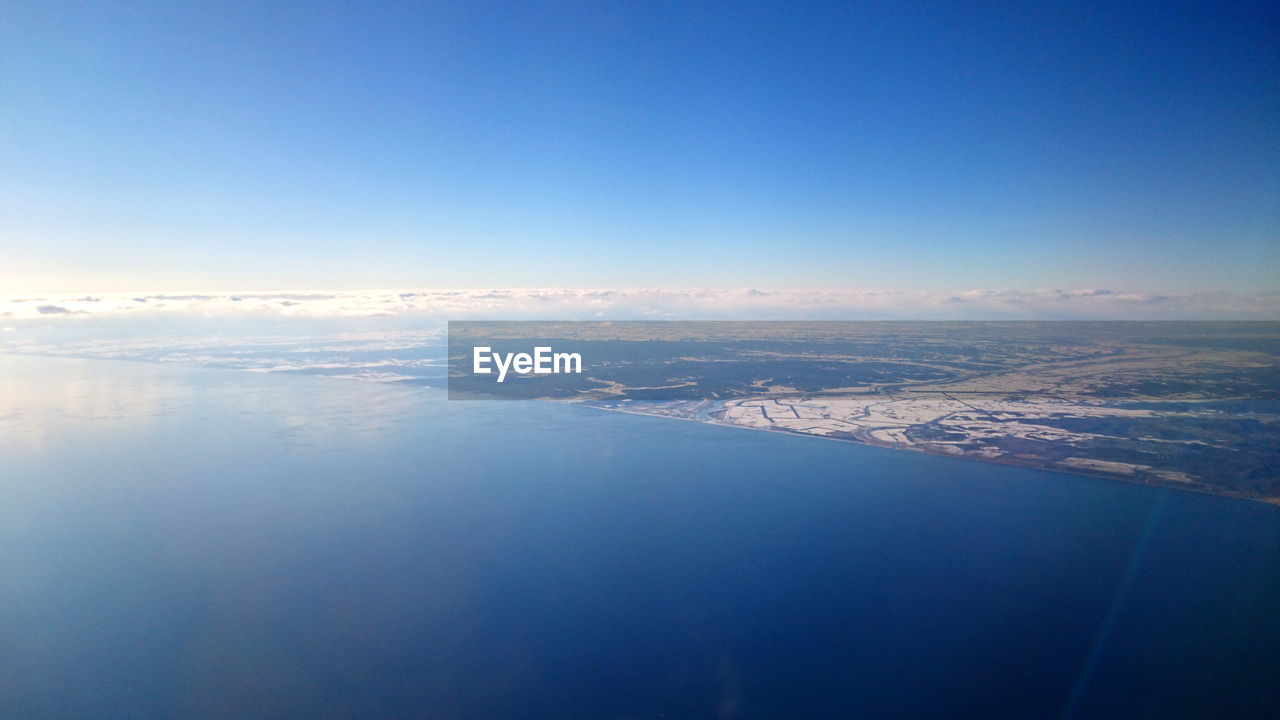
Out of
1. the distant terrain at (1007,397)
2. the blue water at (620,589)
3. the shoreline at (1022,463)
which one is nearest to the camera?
the blue water at (620,589)

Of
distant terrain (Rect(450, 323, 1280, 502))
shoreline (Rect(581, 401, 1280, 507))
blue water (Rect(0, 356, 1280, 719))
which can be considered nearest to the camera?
blue water (Rect(0, 356, 1280, 719))

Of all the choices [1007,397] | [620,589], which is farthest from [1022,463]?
[620,589]

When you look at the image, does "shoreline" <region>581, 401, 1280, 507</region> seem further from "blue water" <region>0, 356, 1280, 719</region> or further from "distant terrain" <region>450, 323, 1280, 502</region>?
"blue water" <region>0, 356, 1280, 719</region>

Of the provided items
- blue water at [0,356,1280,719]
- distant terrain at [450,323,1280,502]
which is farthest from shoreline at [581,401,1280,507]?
blue water at [0,356,1280,719]

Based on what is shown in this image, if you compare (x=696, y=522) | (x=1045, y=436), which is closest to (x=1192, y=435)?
(x=1045, y=436)

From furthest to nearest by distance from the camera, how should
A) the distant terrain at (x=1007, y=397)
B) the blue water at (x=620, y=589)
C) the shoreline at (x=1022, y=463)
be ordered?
the distant terrain at (x=1007, y=397)
the shoreline at (x=1022, y=463)
the blue water at (x=620, y=589)

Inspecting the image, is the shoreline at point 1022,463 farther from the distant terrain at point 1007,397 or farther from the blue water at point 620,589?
the blue water at point 620,589

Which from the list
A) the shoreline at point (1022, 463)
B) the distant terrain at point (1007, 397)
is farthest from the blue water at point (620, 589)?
the distant terrain at point (1007, 397)

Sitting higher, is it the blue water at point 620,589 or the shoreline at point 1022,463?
the shoreline at point 1022,463

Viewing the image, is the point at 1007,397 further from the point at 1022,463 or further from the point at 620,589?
→ the point at 620,589
